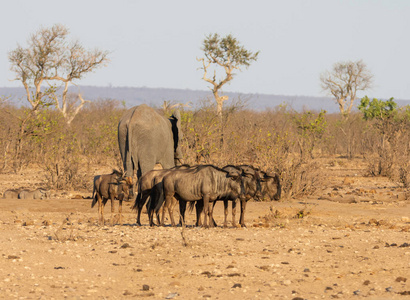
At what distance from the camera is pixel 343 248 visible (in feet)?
33.2

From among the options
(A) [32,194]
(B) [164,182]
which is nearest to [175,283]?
(B) [164,182]

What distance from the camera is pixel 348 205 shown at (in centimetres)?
1669

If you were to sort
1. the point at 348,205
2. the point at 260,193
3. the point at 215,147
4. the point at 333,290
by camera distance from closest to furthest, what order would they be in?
the point at 333,290 < the point at 260,193 < the point at 348,205 < the point at 215,147

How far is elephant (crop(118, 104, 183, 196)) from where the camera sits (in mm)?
14227

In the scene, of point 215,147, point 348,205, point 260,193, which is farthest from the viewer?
point 215,147

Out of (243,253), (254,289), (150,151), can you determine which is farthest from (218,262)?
(150,151)

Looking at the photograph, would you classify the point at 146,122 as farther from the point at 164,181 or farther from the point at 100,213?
the point at 164,181

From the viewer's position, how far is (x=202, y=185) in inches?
456

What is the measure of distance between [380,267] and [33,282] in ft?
14.9

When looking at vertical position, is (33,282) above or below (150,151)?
below

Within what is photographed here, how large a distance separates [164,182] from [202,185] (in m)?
0.70

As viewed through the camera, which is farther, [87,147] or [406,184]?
[87,147]

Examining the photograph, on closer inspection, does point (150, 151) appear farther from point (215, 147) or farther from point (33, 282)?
point (33, 282)

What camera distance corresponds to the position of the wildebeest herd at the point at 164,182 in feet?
38.2
